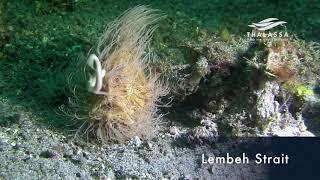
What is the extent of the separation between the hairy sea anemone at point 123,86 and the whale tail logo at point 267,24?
1374mm

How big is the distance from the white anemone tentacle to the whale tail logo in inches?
78.8

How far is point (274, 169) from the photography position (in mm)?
3621

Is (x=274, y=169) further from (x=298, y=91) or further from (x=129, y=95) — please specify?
(x=129, y=95)

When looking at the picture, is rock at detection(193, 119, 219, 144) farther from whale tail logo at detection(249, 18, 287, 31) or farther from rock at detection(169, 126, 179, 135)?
whale tail logo at detection(249, 18, 287, 31)

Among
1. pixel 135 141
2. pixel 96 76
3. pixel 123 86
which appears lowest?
pixel 135 141

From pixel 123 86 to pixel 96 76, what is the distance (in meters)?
0.29

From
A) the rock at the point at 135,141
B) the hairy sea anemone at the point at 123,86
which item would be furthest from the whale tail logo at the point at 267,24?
the rock at the point at 135,141

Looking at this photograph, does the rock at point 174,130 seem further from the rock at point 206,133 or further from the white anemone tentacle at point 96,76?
the white anemone tentacle at point 96,76

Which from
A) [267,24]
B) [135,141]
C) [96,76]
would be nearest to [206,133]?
[135,141]

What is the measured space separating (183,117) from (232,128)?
53 centimetres

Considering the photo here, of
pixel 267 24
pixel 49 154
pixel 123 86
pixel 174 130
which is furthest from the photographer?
pixel 267 24

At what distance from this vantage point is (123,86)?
12.3 feet

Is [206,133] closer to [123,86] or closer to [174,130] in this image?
[174,130]

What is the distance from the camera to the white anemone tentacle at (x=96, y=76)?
3576mm
